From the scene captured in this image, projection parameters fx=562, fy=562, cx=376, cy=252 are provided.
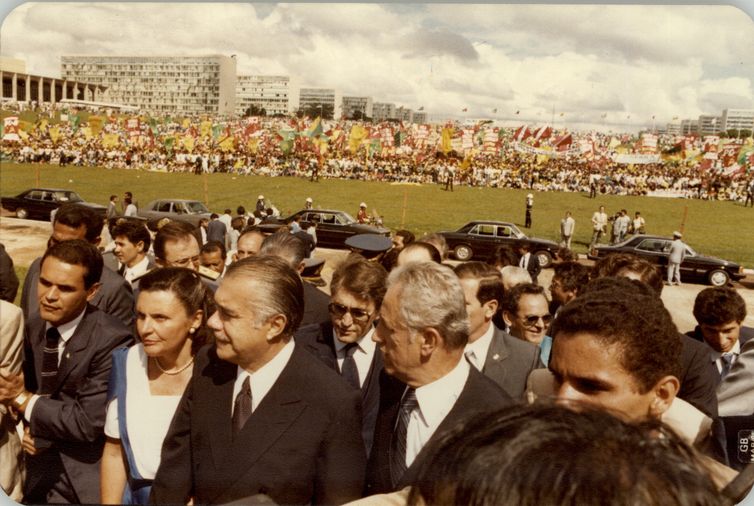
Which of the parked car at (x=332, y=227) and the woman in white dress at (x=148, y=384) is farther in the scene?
the parked car at (x=332, y=227)

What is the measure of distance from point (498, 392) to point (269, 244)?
6.79 ft

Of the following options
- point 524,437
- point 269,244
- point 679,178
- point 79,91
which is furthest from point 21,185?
point 679,178

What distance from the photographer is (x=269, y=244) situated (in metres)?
3.63

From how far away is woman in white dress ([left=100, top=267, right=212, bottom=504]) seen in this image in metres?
2.12

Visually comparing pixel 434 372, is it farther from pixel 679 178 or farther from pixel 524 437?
pixel 679 178

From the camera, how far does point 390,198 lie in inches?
716

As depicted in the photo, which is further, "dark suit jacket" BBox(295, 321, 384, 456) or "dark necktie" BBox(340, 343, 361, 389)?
"dark necktie" BBox(340, 343, 361, 389)

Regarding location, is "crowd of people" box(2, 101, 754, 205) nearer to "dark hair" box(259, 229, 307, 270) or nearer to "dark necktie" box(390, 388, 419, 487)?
"dark hair" box(259, 229, 307, 270)

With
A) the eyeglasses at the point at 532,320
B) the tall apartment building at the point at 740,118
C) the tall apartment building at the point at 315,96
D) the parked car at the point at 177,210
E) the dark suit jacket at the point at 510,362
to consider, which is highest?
the tall apartment building at the point at 315,96

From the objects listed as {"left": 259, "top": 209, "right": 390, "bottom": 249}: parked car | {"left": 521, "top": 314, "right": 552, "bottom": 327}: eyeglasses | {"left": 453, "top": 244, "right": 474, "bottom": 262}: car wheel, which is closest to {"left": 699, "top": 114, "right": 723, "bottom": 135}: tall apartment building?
{"left": 521, "top": 314, "right": 552, "bottom": 327}: eyeglasses

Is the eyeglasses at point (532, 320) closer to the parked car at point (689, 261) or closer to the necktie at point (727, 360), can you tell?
the necktie at point (727, 360)

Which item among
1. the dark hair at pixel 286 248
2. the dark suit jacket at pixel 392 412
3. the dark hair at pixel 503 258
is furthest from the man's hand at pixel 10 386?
the dark hair at pixel 503 258

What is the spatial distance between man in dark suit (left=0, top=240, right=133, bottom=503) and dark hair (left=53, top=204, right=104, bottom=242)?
4.49ft

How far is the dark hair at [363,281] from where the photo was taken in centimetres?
279
